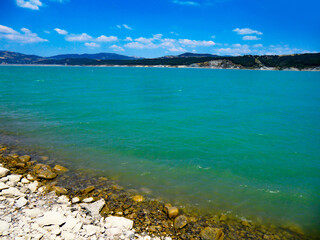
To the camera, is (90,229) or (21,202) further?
(21,202)

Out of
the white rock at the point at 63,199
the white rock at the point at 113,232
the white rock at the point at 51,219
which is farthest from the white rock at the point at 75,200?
the white rock at the point at 113,232

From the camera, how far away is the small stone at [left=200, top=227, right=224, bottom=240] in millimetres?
9180

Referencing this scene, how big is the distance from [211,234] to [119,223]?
4.29 meters

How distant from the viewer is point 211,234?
927 centimetres

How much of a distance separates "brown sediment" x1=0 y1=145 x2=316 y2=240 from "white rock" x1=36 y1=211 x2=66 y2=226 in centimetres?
193

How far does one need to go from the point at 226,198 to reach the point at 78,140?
1559cm

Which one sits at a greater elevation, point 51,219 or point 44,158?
point 51,219

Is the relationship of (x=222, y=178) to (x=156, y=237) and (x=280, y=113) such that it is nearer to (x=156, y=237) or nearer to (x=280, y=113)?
(x=156, y=237)

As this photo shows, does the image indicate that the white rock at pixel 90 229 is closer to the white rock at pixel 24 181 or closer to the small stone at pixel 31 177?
the white rock at pixel 24 181

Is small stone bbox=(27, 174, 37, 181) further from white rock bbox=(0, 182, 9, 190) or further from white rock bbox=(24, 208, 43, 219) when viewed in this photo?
white rock bbox=(24, 208, 43, 219)

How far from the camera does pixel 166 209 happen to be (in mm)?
10875

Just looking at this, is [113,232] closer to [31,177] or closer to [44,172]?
[44,172]

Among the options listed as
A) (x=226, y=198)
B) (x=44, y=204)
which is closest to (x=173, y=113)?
(x=226, y=198)

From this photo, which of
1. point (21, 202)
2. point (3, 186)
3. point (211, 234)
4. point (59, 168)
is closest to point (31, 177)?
point (59, 168)
